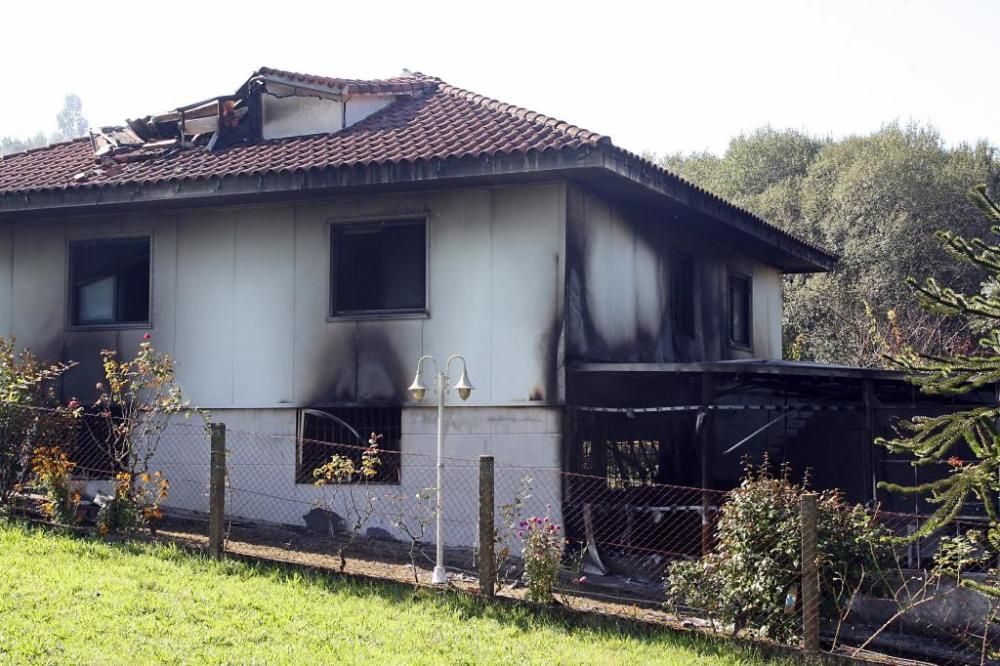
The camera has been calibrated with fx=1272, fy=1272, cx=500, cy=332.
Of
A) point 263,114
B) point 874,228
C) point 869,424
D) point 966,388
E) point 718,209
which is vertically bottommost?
point 869,424

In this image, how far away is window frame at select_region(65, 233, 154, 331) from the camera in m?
16.1

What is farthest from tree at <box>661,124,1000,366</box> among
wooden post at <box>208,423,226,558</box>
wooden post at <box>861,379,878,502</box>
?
wooden post at <box>208,423,226,558</box>

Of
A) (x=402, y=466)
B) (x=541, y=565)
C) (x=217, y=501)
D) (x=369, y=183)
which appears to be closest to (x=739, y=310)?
(x=402, y=466)

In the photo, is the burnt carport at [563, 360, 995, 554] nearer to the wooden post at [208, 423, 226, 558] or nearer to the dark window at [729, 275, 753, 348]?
the dark window at [729, 275, 753, 348]

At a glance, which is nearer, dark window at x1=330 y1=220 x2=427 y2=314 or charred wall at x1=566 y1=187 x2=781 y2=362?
charred wall at x1=566 y1=187 x2=781 y2=362

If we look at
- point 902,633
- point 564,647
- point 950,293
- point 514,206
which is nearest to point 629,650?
point 564,647

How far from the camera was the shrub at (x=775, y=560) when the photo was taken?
988cm

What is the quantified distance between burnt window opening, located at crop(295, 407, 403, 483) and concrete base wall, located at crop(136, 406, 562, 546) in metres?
0.13

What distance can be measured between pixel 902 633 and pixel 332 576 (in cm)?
→ 488

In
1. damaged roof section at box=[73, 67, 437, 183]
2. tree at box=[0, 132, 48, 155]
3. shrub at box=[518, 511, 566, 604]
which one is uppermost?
tree at box=[0, 132, 48, 155]

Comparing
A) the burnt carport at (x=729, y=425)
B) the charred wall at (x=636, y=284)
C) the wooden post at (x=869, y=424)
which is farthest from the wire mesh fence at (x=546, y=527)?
the charred wall at (x=636, y=284)

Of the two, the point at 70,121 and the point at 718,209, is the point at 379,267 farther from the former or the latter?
the point at 70,121

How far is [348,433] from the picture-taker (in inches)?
597

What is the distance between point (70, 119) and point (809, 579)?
191049mm
